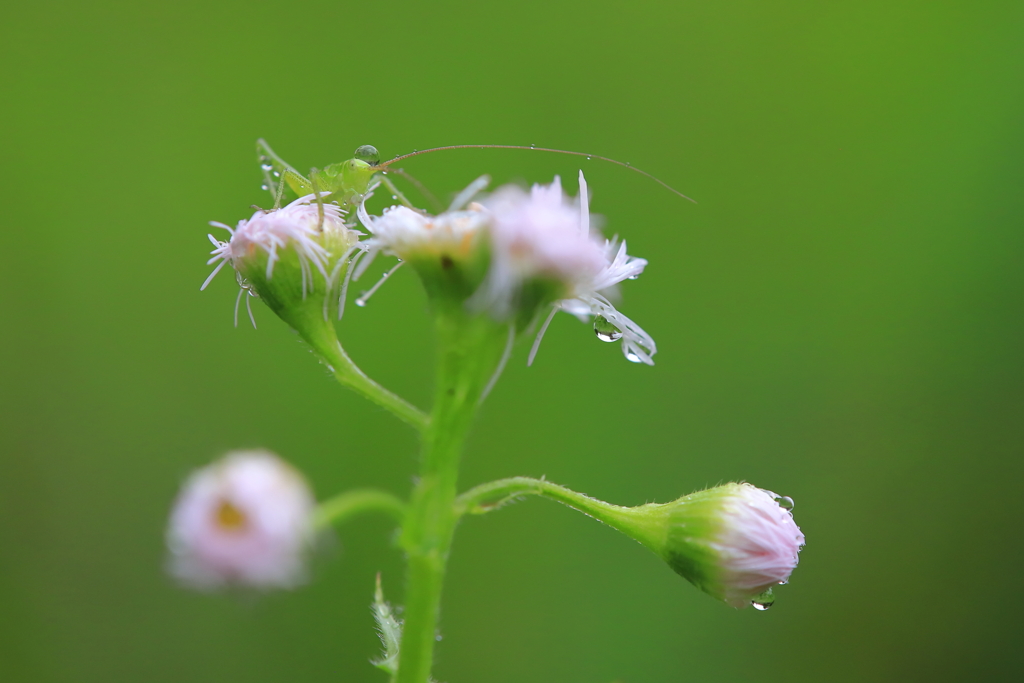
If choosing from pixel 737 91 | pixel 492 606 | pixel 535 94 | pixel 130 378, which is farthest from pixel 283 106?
pixel 492 606

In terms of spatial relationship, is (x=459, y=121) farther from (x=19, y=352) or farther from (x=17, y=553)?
(x=17, y=553)

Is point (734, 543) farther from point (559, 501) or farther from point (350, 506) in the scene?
point (350, 506)

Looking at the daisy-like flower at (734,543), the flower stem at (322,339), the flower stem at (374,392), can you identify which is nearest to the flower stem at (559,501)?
the daisy-like flower at (734,543)

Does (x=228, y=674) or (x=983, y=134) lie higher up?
(x=983, y=134)

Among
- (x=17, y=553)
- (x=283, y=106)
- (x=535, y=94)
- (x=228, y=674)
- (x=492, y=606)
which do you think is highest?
(x=535, y=94)

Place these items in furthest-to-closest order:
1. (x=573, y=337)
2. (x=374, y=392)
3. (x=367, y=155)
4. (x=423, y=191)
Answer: (x=573, y=337), (x=367, y=155), (x=423, y=191), (x=374, y=392)

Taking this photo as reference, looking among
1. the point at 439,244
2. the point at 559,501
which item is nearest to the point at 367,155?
the point at 439,244
